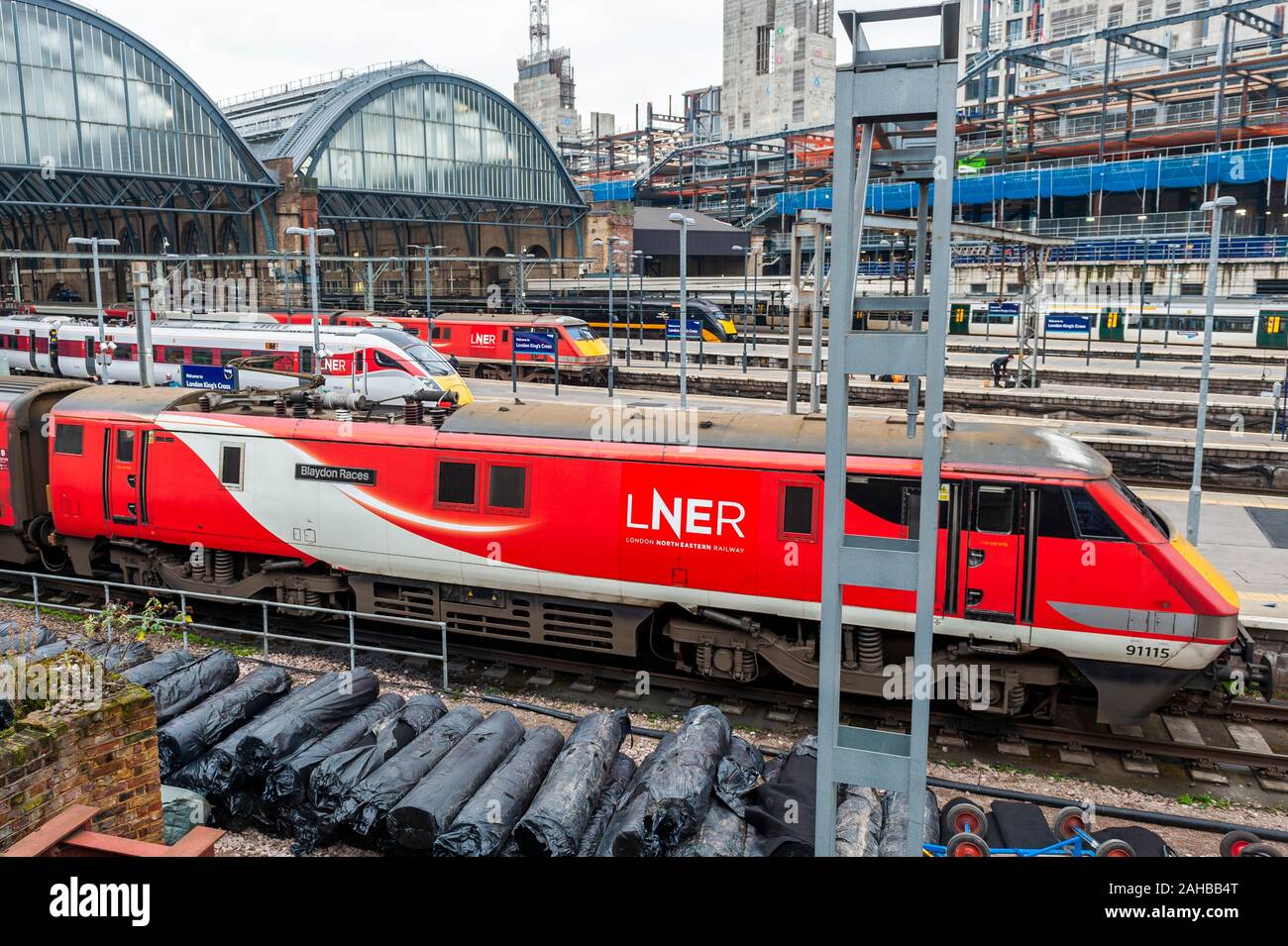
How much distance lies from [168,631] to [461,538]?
18.0 feet

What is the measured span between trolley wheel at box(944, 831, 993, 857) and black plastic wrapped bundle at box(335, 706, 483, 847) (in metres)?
4.70

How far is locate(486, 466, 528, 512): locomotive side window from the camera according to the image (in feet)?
43.0

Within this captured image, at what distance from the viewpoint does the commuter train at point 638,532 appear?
10.8 m

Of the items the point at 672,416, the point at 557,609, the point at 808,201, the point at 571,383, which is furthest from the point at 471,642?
the point at 808,201

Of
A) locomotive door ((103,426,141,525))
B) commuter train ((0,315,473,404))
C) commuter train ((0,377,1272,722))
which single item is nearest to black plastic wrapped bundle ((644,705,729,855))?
commuter train ((0,377,1272,722))

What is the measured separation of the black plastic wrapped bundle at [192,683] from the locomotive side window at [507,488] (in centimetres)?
379

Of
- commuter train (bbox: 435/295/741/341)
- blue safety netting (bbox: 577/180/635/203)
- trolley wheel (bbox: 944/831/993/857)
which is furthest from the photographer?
blue safety netting (bbox: 577/180/635/203)

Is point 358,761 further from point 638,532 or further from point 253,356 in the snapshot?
point 253,356

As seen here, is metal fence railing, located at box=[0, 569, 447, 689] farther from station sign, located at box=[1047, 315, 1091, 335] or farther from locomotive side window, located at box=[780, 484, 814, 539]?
station sign, located at box=[1047, 315, 1091, 335]

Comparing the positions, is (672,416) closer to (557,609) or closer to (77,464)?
(557,609)

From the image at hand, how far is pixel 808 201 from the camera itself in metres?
78.7

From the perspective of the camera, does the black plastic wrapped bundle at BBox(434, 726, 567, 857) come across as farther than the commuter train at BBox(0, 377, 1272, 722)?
No

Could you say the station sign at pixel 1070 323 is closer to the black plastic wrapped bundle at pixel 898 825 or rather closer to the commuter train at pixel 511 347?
the commuter train at pixel 511 347

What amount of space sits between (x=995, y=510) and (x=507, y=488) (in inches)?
243
